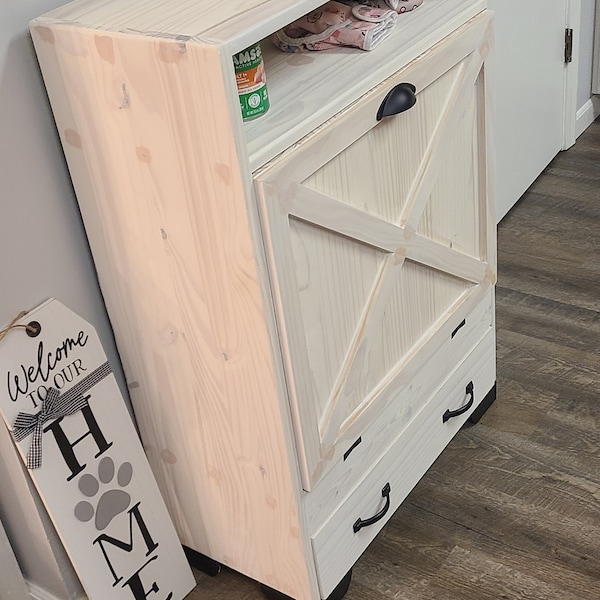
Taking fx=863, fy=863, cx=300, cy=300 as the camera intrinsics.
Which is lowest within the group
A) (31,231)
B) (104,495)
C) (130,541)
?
(130,541)

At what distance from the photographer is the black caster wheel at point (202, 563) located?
4.97 feet

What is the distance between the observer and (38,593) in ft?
4.69

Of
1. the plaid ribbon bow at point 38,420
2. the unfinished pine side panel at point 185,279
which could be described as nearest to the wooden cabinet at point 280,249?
the unfinished pine side panel at point 185,279

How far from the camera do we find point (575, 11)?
2566mm

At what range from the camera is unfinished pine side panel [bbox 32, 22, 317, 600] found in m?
1.00

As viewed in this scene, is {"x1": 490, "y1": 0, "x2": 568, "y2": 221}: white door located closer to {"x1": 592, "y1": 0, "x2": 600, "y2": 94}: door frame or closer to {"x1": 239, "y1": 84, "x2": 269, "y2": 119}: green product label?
{"x1": 592, "y1": 0, "x2": 600, "y2": 94}: door frame

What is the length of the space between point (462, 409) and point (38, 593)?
2.70 ft

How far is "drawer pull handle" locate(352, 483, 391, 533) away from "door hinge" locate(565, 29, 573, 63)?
1678 mm

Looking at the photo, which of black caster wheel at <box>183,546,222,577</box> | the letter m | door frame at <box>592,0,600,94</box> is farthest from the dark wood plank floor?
door frame at <box>592,0,600,94</box>

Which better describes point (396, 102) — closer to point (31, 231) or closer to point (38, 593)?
point (31, 231)

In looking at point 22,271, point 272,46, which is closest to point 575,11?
point 272,46

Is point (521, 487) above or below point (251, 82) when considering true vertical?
below

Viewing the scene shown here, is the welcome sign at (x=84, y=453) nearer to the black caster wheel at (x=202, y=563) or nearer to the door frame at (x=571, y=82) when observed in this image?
the black caster wheel at (x=202, y=563)

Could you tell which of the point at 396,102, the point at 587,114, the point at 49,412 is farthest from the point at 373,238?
the point at 587,114
